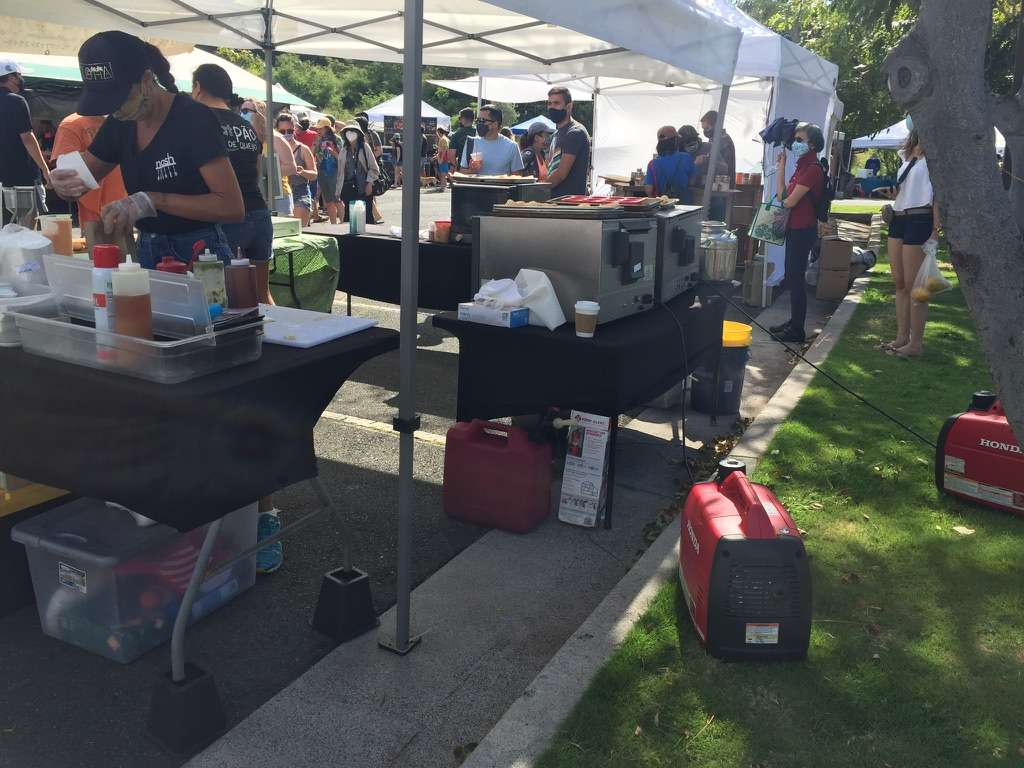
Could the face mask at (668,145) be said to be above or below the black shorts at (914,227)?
above

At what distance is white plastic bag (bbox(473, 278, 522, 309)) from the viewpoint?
12.5ft

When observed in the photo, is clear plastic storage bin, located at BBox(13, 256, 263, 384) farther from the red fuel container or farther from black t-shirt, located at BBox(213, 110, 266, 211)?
black t-shirt, located at BBox(213, 110, 266, 211)

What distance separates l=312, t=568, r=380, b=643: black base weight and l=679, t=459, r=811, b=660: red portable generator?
1188 mm

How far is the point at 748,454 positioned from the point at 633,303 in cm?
130

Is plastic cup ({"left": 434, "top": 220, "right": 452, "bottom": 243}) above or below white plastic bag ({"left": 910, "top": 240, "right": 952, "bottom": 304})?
above

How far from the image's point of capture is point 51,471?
2498mm

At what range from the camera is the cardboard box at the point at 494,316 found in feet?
12.4

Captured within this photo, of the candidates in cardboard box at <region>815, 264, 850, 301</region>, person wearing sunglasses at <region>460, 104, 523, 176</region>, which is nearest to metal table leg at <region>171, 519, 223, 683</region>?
person wearing sunglasses at <region>460, 104, 523, 176</region>

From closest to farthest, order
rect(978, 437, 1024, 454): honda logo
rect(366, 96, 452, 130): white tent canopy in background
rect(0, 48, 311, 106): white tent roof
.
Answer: rect(978, 437, 1024, 454): honda logo
rect(0, 48, 311, 106): white tent roof
rect(366, 96, 452, 130): white tent canopy in background

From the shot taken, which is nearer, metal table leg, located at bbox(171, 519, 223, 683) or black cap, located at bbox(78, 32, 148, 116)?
metal table leg, located at bbox(171, 519, 223, 683)

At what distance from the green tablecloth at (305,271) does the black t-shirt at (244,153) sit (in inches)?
48.4

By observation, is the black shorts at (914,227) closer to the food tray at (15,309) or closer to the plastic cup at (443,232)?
the plastic cup at (443,232)

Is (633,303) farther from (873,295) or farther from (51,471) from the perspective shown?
(873,295)

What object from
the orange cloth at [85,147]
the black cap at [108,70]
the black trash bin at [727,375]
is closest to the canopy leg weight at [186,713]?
the black cap at [108,70]
